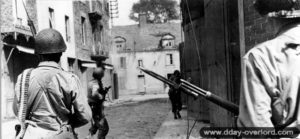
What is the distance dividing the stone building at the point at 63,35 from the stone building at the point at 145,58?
1515 centimetres

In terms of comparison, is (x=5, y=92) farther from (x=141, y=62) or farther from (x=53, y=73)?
(x=141, y=62)

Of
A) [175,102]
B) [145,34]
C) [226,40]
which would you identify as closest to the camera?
[226,40]

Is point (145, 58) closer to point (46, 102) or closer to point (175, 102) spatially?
point (175, 102)

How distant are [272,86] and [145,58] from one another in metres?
48.4

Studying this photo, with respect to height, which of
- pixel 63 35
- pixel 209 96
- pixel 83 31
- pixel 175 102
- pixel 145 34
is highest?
pixel 145 34

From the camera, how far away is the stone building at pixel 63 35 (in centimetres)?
1491

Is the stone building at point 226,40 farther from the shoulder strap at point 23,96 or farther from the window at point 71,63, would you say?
the window at point 71,63

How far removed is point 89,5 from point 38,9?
35.2 ft

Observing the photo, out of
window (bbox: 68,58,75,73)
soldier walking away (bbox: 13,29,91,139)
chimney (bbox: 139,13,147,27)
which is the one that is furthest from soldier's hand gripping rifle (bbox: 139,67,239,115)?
chimney (bbox: 139,13,147,27)

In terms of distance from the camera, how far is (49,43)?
11.5 feet

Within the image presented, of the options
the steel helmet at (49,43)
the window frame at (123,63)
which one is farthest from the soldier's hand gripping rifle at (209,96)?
the window frame at (123,63)

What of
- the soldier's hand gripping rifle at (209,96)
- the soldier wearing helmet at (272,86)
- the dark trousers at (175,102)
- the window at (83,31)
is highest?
the window at (83,31)

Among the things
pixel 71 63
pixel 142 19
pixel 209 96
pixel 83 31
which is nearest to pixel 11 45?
pixel 71 63

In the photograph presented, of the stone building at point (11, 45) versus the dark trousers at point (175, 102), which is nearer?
the dark trousers at point (175, 102)
